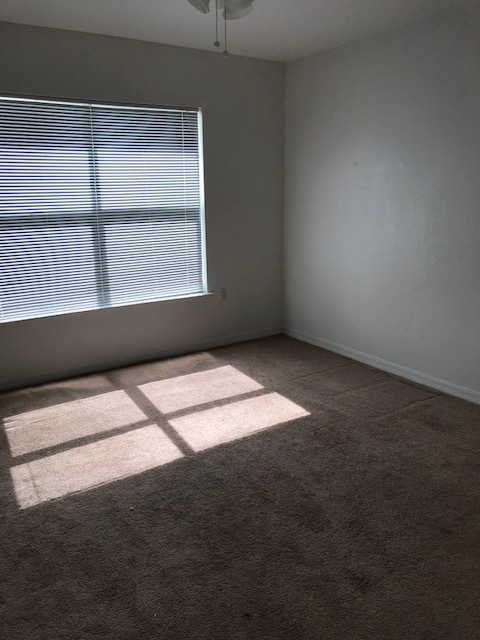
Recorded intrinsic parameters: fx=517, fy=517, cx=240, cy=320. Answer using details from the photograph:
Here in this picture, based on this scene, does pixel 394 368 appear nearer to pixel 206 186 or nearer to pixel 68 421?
pixel 206 186

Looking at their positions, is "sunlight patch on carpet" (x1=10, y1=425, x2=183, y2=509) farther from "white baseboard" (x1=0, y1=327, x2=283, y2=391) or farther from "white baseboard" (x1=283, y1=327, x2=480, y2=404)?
"white baseboard" (x1=283, y1=327, x2=480, y2=404)

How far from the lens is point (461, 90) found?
325 centimetres

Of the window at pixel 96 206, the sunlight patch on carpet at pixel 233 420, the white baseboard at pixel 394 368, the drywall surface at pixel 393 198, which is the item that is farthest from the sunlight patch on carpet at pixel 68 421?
the drywall surface at pixel 393 198

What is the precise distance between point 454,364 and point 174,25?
9.84 ft

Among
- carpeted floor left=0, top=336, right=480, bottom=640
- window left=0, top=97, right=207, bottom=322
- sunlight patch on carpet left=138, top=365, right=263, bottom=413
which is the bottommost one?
carpeted floor left=0, top=336, right=480, bottom=640

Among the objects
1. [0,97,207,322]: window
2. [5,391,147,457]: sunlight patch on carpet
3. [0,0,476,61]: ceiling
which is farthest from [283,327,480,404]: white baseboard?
[0,0,476,61]: ceiling

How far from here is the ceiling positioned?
10.1 feet

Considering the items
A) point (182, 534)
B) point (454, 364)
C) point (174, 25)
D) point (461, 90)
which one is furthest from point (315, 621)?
point (174, 25)

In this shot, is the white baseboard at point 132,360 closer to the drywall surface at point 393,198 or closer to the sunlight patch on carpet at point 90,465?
the drywall surface at point 393,198

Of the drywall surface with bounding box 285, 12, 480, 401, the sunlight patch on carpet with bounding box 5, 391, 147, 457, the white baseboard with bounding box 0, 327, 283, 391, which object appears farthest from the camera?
the white baseboard with bounding box 0, 327, 283, 391

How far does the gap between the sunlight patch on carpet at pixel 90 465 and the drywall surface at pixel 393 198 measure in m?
2.01

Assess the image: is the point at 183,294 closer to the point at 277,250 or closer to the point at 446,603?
the point at 277,250

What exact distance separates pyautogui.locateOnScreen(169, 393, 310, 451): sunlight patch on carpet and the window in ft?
4.53

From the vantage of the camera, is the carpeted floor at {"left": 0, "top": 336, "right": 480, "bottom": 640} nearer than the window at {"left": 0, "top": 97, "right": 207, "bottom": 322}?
Yes
